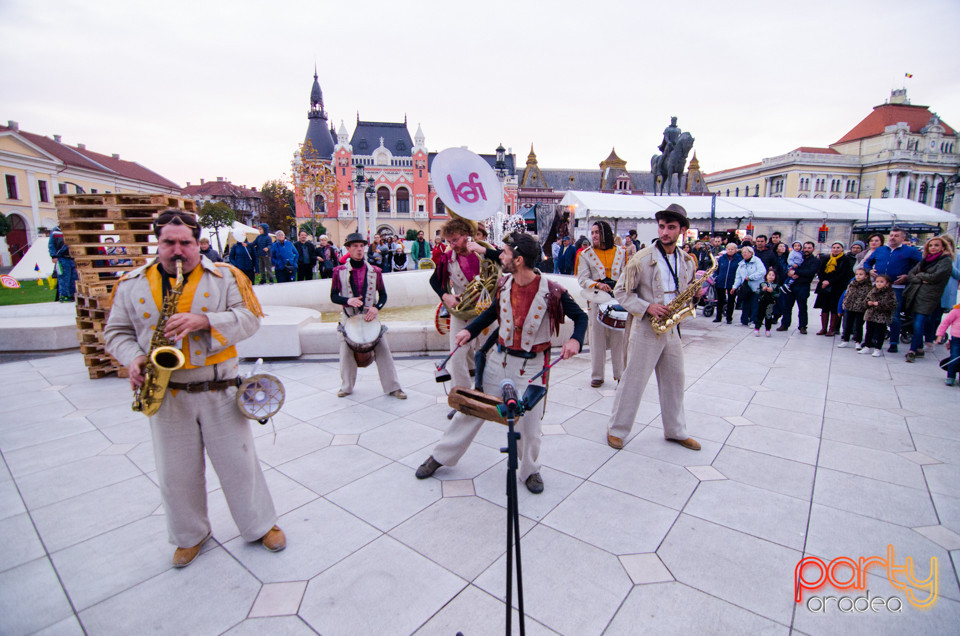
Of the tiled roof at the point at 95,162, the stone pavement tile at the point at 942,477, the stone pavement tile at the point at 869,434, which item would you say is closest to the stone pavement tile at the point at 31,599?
the stone pavement tile at the point at 942,477

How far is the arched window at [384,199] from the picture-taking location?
6334cm

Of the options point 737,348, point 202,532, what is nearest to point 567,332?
point 737,348

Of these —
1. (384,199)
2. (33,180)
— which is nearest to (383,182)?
(384,199)

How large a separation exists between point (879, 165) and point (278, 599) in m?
88.3

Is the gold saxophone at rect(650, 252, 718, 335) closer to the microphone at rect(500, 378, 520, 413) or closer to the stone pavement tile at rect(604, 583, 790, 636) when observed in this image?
the stone pavement tile at rect(604, 583, 790, 636)

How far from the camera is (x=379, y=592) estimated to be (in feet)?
7.79

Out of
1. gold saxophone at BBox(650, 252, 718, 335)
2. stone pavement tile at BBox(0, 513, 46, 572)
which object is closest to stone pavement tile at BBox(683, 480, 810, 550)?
gold saxophone at BBox(650, 252, 718, 335)

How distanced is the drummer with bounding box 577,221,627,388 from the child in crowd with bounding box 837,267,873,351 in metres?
5.10

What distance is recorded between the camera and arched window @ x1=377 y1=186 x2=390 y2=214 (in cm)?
6334

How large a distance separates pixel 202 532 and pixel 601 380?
4.60m

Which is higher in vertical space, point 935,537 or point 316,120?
point 316,120

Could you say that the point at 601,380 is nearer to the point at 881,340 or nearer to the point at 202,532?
the point at 202,532

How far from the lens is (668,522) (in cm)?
293

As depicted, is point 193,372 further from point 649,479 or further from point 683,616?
point 649,479
